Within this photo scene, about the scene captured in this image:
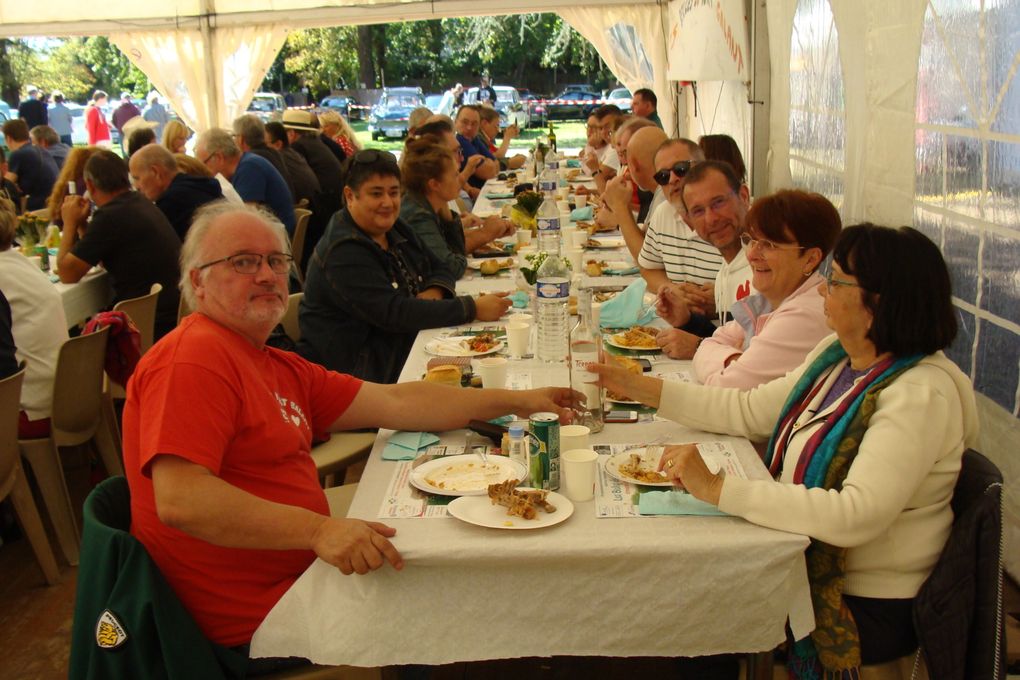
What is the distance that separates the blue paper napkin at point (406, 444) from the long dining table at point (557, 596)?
1.26 feet

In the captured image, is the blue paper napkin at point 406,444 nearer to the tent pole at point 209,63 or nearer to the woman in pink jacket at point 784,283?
the woman in pink jacket at point 784,283

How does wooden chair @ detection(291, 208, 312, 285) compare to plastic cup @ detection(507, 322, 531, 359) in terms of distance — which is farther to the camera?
wooden chair @ detection(291, 208, 312, 285)

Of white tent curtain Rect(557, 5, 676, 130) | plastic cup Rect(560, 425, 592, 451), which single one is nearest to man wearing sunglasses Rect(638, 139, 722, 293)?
plastic cup Rect(560, 425, 592, 451)

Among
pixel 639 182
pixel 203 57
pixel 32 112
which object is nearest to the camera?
pixel 639 182

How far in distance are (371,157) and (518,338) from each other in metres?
0.94

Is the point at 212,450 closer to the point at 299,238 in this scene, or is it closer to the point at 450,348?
the point at 450,348

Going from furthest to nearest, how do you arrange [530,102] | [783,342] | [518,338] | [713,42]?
[530,102], [713,42], [518,338], [783,342]

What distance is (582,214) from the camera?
5.96 meters

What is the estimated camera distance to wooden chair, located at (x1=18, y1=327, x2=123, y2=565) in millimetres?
3266

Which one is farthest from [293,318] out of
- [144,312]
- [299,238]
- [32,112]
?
[32,112]

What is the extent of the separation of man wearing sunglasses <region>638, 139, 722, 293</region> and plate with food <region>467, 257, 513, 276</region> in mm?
628

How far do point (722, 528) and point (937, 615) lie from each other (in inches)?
16.7

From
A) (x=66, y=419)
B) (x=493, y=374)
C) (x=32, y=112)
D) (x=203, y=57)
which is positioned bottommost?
(x=66, y=419)

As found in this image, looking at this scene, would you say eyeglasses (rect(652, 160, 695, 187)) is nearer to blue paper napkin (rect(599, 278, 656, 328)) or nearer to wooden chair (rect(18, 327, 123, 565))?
blue paper napkin (rect(599, 278, 656, 328))
